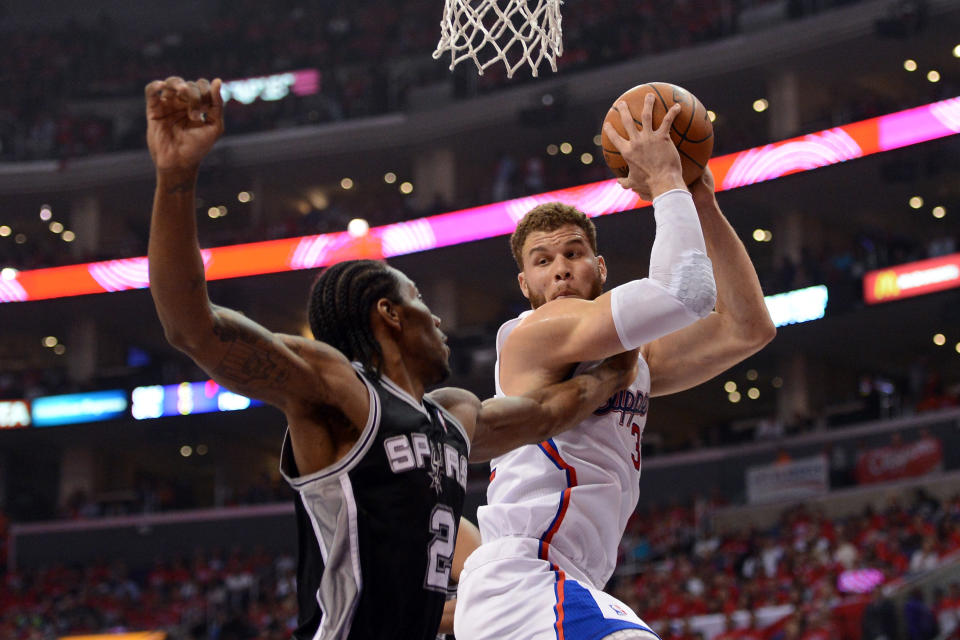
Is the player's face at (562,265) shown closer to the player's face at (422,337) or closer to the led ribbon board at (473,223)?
the player's face at (422,337)

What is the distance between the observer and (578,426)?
3846mm

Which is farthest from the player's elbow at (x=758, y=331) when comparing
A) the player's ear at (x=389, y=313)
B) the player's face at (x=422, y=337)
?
the player's ear at (x=389, y=313)

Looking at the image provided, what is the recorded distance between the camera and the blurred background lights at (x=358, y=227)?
25062 mm

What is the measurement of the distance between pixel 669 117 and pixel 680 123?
0.14 metres

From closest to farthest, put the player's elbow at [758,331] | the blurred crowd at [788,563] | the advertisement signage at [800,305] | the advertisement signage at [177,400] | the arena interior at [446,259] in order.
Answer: the player's elbow at [758,331] → the blurred crowd at [788,563] → the arena interior at [446,259] → the advertisement signage at [800,305] → the advertisement signage at [177,400]

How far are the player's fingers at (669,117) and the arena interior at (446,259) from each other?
10.7 meters

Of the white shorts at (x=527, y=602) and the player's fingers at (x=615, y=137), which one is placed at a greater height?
the player's fingers at (x=615, y=137)

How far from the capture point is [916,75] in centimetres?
2516

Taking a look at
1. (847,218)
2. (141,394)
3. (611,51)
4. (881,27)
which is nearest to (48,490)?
(141,394)

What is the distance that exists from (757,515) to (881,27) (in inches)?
390

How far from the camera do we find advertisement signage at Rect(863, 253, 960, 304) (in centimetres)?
2081

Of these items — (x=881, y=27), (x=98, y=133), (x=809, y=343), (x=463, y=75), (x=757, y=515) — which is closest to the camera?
(x=757, y=515)

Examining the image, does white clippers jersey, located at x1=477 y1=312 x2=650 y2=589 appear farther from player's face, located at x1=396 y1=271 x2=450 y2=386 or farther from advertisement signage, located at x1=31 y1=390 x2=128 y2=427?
advertisement signage, located at x1=31 y1=390 x2=128 y2=427

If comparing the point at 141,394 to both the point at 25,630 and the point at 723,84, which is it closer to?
the point at 25,630
